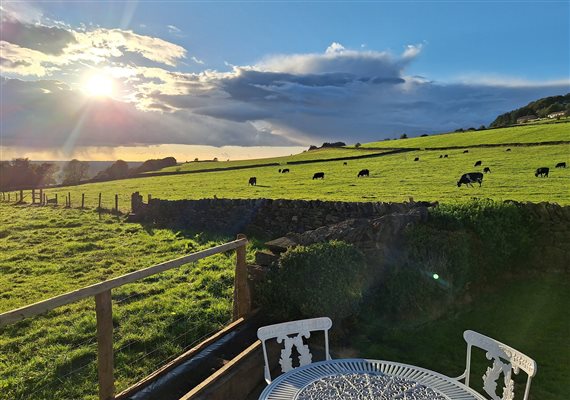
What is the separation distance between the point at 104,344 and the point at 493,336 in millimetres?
6709

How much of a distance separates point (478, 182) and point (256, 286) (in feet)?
76.0

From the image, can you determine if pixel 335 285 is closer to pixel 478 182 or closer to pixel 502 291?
pixel 502 291

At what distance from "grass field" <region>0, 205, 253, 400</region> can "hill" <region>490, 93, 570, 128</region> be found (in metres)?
116

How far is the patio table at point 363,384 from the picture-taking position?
3.38m

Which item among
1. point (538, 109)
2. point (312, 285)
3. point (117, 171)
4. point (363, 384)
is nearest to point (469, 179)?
point (312, 285)

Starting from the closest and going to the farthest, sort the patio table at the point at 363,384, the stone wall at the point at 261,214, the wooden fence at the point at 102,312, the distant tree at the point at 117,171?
the wooden fence at the point at 102,312, the patio table at the point at 363,384, the stone wall at the point at 261,214, the distant tree at the point at 117,171

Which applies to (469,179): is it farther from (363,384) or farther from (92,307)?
(363,384)

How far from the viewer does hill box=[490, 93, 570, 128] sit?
109 meters

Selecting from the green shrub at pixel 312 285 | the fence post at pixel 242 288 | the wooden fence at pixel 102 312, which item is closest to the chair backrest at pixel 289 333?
the wooden fence at pixel 102 312

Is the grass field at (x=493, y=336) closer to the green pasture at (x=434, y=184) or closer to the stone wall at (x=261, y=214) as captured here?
the stone wall at (x=261, y=214)

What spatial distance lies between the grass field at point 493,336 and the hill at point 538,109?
115149 mm

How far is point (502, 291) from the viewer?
31.5 ft

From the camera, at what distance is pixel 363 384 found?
3.54 meters

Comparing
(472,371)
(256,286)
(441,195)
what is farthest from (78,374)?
(441,195)
